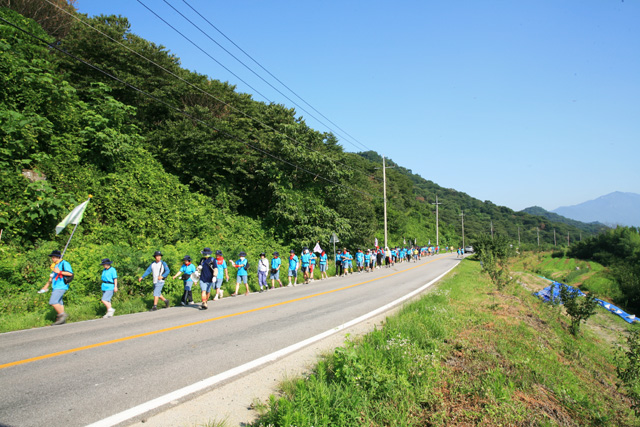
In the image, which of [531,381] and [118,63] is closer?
[531,381]

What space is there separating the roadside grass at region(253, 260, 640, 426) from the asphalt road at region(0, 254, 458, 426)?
1.65m

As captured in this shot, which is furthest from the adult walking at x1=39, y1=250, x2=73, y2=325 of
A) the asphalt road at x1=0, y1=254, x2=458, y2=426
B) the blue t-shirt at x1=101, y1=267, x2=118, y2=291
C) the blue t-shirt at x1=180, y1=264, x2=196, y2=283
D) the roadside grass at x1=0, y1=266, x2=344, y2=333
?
the blue t-shirt at x1=180, y1=264, x2=196, y2=283

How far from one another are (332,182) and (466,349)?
23.9 metres

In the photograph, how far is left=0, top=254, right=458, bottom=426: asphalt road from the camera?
3781 mm

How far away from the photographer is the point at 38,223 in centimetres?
1247

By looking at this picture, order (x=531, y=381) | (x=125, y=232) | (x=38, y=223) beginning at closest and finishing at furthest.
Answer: (x=531, y=381) < (x=38, y=223) < (x=125, y=232)

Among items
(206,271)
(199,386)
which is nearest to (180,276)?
(206,271)

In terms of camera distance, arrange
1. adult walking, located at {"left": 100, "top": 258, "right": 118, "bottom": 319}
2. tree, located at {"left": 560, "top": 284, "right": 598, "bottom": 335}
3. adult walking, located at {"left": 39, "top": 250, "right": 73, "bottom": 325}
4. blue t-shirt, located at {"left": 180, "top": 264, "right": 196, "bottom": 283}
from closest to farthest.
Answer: adult walking, located at {"left": 39, "top": 250, "right": 73, "bottom": 325} → adult walking, located at {"left": 100, "top": 258, "right": 118, "bottom": 319} → blue t-shirt, located at {"left": 180, "top": 264, "right": 196, "bottom": 283} → tree, located at {"left": 560, "top": 284, "right": 598, "bottom": 335}

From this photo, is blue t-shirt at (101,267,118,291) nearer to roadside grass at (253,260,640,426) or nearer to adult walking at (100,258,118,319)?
adult walking at (100,258,118,319)

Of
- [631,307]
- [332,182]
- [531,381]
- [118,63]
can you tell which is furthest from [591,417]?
[631,307]

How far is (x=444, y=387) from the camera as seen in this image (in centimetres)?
423

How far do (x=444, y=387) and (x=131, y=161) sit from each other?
1982 centimetres

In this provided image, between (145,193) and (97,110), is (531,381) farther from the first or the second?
(97,110)

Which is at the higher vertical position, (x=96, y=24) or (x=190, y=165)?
(x=96, y=24)
